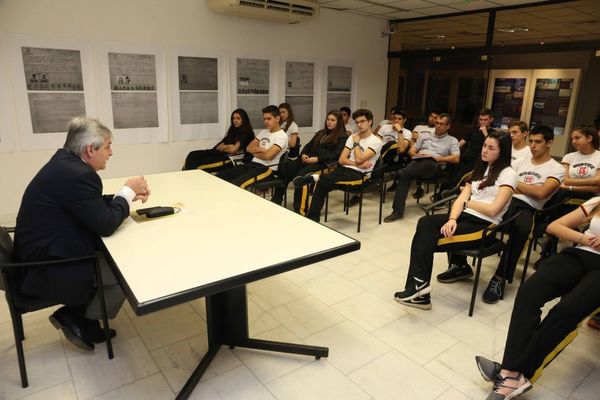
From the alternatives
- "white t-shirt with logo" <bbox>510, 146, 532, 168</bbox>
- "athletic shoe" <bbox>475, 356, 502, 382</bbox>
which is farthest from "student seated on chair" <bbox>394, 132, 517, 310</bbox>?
"white t-shirt with logo" <bbox>510, 146, 532, 168</bbox>

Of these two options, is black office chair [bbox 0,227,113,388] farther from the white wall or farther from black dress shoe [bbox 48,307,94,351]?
the white wall

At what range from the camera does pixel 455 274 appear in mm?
3127

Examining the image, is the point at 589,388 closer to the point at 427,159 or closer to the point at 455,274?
the point at 455,274

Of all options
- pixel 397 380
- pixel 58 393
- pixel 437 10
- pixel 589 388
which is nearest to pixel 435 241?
pixel 397 380

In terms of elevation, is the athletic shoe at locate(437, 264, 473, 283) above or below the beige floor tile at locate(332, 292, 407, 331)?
above

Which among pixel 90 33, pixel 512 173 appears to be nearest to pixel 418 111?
pixel 512 173

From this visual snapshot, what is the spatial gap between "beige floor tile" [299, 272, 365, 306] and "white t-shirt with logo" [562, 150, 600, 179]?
6.84 feet

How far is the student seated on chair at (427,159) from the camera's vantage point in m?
4.61

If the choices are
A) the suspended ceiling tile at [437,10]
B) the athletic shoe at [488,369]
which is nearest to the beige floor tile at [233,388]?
the athletic shoe at [488,369]

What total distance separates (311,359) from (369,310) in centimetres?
66

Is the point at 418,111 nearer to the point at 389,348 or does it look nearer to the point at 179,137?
the point at 179,137

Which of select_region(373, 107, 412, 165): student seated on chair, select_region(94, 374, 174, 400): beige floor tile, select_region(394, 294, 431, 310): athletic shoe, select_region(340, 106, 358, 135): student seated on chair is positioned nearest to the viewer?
select_region(94, 374, 174, 400): beige floor tile

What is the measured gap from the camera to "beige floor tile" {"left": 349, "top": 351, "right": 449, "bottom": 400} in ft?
6.34

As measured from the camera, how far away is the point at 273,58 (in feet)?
17.8
